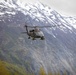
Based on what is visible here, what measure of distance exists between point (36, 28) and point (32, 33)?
2.10m

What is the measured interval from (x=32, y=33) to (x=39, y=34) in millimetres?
2687

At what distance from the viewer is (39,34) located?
88.1 metres

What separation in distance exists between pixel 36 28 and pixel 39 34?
2.67 metres

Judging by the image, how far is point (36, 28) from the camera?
89.6 meters

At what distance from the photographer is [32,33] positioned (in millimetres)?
89500
